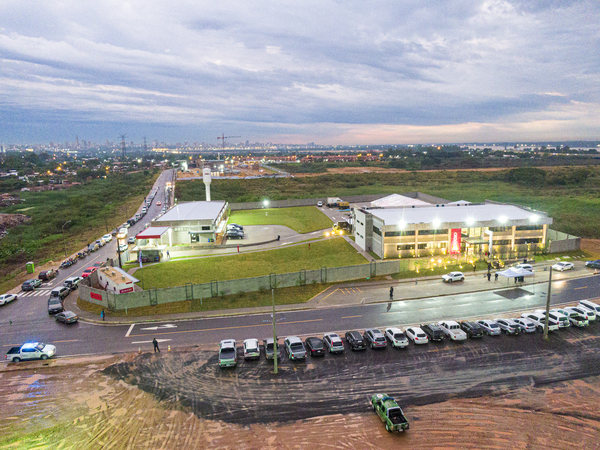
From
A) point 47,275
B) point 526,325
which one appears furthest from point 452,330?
point 47,275

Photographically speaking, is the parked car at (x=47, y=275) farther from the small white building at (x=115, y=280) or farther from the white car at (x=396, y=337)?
the white car at (x=396, y=337)

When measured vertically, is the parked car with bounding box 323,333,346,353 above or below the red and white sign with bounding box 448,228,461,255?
below

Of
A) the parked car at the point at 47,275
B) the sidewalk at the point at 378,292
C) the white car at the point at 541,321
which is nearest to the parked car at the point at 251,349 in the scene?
the sidewalk at the point at 378,292

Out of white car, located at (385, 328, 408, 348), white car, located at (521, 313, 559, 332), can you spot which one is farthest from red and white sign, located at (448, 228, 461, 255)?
white car, located at (385, 328, 408, 348)

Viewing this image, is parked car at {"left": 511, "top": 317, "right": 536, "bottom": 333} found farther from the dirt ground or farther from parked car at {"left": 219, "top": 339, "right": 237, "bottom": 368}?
parked car at {"left": 219, "top": 339, "right": 237, "bottom": 368}

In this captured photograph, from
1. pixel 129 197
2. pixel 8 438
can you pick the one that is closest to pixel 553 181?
pixel 129 197

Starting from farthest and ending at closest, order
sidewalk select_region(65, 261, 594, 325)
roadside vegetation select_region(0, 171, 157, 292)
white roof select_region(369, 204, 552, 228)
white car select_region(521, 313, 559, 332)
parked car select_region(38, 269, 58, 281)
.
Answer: roadside vegetation select_region(0, 171, 157, 292), white roof select_region(369, 204, 552, 228), parked car select_region(38, 269, 58, 281), sidewalk select_region(65, 261, 594, 325), white car select_region(521, 313, 559, 332)
